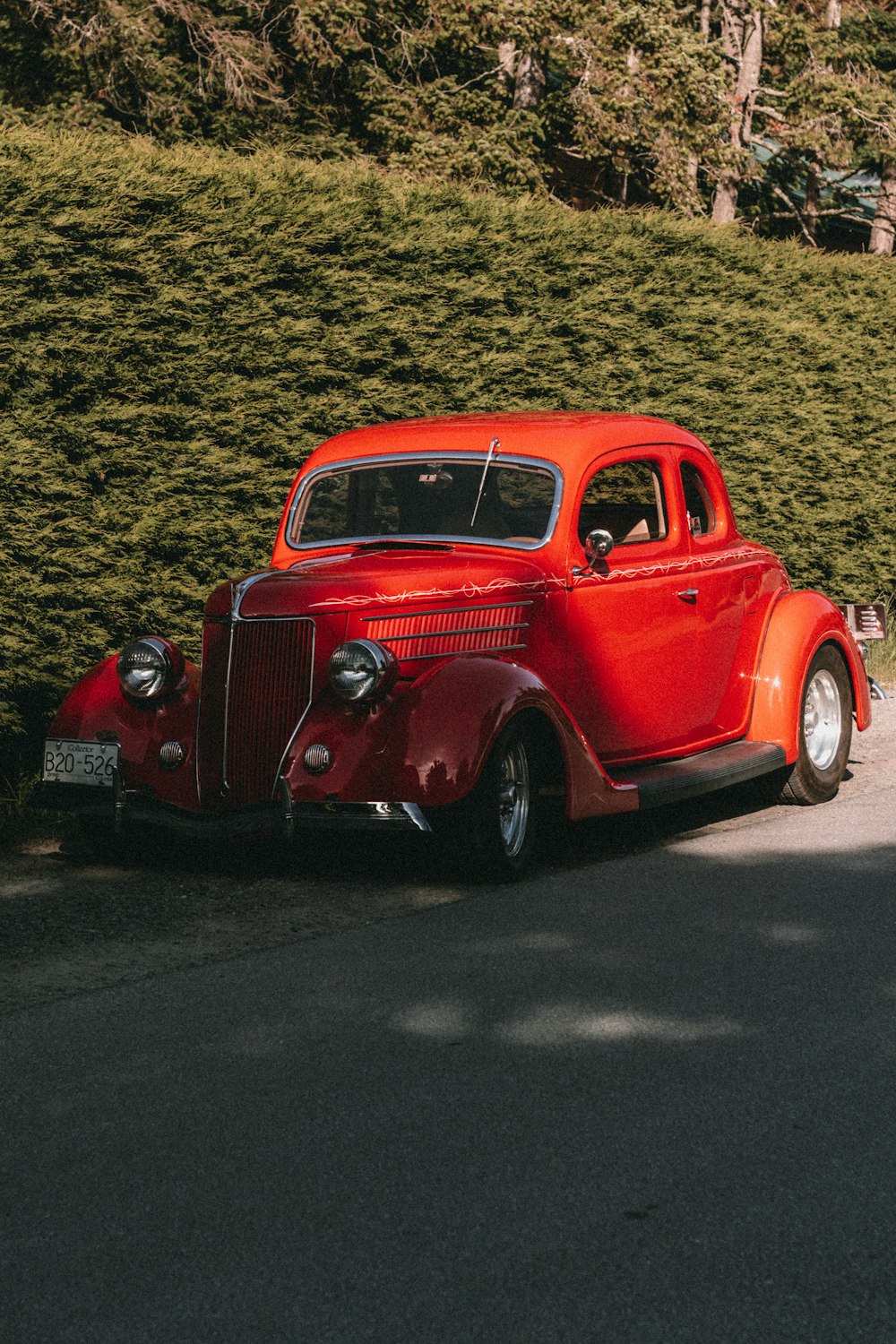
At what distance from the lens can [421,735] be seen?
6070mm

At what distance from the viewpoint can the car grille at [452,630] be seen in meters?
6.48

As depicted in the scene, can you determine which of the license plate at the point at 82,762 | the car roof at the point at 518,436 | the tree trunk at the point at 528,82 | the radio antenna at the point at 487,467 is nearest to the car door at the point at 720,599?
the car roof at the point at 518,436

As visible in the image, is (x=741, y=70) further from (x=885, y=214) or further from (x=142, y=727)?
(x=142, y=727)

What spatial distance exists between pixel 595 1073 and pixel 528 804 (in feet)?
8.09

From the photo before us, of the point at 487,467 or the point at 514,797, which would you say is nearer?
the point at 514,797

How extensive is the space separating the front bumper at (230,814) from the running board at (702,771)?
4.59 feet

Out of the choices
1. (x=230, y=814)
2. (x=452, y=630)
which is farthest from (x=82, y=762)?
(x=452, y=630)

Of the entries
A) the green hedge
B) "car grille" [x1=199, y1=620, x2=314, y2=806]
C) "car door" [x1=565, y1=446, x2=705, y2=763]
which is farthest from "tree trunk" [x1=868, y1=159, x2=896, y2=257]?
"car grille" [x1=199, y1=620, x2=314, y2=806]

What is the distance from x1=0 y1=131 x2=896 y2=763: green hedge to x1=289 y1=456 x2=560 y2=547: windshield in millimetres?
1470

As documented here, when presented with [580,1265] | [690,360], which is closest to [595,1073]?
[580,1265]

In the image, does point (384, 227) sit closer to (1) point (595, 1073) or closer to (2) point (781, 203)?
(1) point (595, 1073)

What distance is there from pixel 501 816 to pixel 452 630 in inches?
32.2

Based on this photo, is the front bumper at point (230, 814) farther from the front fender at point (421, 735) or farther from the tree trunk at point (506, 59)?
the tree trunk at point (506, 59)

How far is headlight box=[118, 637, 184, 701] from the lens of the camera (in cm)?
675
